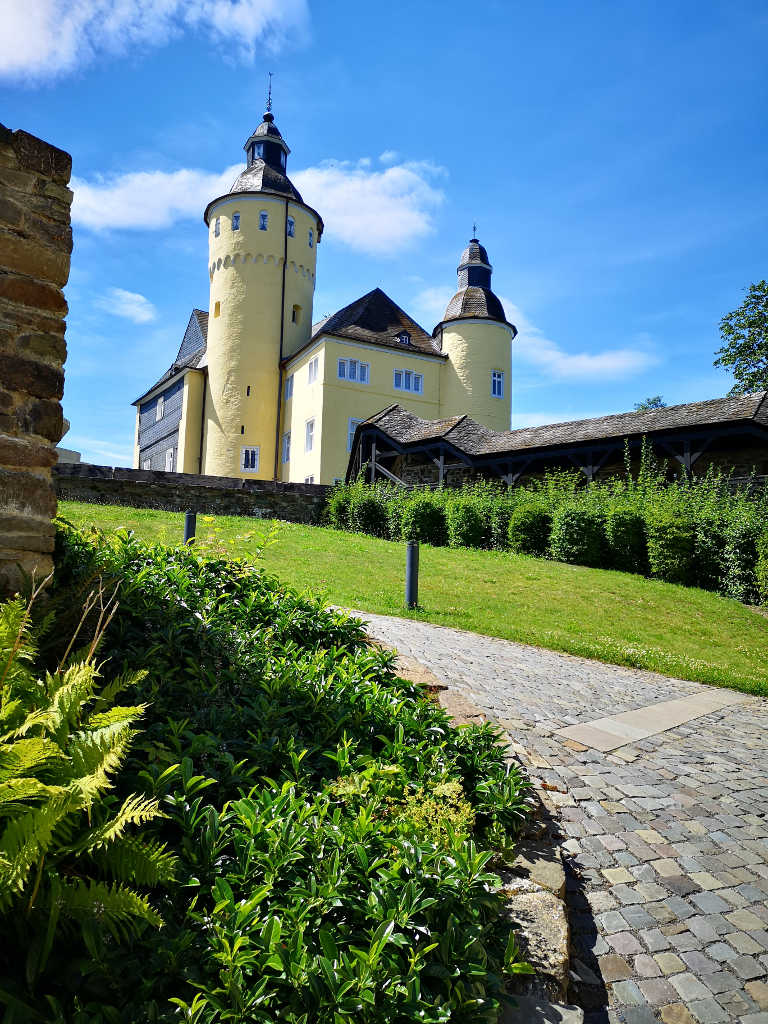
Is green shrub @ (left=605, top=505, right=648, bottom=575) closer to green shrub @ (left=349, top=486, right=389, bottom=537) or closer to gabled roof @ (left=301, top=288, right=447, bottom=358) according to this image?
green shrub @ (left=349, top=486, right=389, bottom=537)

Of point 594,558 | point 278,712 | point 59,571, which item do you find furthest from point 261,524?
point 278,712

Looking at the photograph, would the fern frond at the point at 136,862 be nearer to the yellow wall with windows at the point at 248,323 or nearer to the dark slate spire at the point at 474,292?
the yellow wall with windows at the point at 248,323

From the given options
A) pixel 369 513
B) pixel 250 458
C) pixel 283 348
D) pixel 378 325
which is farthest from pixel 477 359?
pixel 369 513

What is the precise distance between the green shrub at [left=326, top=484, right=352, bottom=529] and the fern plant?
1967 cm

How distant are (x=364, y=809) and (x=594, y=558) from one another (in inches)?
542

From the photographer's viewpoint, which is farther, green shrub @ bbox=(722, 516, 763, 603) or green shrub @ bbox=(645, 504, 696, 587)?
green shrub @ bbox=(645, 504, 696, 587)

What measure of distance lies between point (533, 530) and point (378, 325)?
19465mm

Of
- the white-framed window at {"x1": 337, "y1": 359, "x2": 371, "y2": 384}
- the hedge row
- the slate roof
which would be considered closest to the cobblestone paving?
the hedge row

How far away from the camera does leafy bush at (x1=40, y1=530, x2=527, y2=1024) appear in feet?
5.60

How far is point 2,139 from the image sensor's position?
3.63 m

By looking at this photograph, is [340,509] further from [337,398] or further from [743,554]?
[743,554]

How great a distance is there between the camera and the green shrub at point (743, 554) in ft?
41.5

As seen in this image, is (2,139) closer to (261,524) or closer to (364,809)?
(364,809)

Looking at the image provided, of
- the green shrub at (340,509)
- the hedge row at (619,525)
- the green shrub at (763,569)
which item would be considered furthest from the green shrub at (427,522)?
the green shrub at (763,569)
